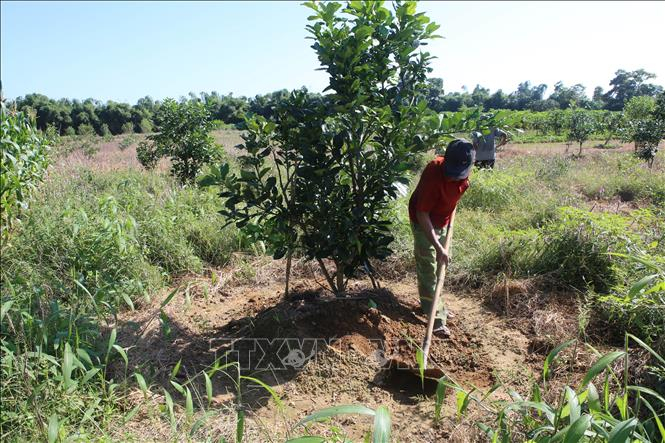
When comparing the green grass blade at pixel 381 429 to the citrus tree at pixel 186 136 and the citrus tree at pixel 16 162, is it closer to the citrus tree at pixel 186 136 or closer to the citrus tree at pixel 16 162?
the citrus tree at pixel 16 162

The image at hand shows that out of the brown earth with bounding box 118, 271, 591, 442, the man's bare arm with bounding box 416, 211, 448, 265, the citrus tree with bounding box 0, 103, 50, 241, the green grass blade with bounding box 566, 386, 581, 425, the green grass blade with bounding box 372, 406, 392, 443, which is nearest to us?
the green grass blade with bounding box 372, 406, 392, 443

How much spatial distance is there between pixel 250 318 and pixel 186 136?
4.56 meters

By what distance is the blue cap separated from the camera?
289 cm

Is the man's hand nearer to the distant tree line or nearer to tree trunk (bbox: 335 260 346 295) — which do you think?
tree trunk (bbox: 335 260 346 295)

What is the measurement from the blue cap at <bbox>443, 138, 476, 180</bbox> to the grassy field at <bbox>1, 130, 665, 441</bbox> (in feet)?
3.68

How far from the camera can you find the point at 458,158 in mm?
2904

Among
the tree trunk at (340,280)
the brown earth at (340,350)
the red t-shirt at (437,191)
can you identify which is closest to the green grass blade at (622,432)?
the brown earth at (340,350)

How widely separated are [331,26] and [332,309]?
76.3 inches

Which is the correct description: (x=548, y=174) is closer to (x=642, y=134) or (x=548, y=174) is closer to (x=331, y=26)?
(x=642, y=134)

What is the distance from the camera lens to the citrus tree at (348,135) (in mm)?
2893

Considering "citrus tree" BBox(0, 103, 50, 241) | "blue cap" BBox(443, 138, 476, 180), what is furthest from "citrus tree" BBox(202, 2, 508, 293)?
"citrus tree" BBox(0, 103, 50, 241)

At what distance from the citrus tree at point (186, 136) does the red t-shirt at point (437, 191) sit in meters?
4.69

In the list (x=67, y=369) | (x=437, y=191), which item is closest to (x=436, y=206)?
(x=437, y=191)

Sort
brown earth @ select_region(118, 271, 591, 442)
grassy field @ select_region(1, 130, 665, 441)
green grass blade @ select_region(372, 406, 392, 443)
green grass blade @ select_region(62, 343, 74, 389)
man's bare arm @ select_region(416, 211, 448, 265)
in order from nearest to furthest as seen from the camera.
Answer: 1. green grass blade @ select_region(372, 406, 392, 443)
2. green grass blade @ select_region(62, 343, 74, 389)
3. grassy field @ select_region(1, 130, 665, 441)
4. brown earth @ select_region(118, 271, 591, 442)
5. man's bare arm @ select_region(416, 211, 448, 265)
